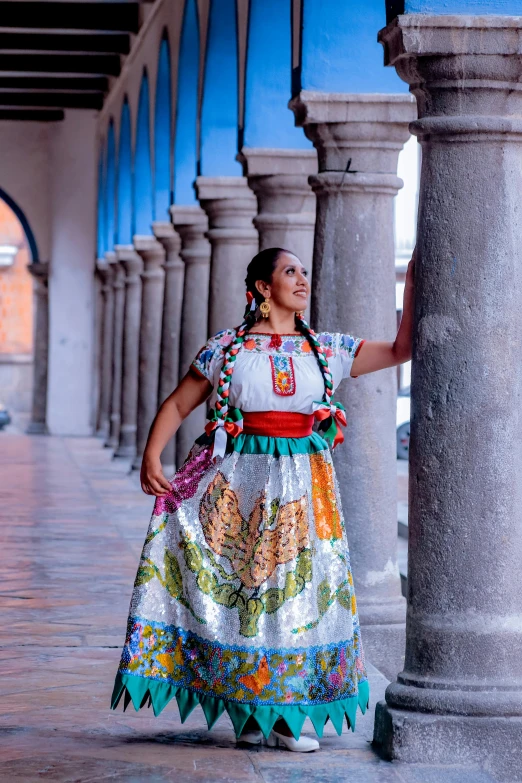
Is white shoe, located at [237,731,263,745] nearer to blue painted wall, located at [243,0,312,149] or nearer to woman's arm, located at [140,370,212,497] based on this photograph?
woman's arm, located at [140,370,212,497]

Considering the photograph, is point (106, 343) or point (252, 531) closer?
point (252, 531)

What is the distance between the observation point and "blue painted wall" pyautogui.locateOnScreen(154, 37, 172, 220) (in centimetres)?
1539

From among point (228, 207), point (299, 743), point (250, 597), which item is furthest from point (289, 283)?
point (228, 207)

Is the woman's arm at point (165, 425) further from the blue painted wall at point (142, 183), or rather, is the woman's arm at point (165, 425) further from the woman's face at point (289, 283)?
the blue painted wall at point (142, 183)

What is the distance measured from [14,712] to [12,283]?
32.0 m

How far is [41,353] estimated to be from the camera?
2400 centimetres

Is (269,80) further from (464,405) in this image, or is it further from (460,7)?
(464,405)

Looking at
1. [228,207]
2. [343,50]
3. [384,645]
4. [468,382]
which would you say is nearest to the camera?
[468,382]

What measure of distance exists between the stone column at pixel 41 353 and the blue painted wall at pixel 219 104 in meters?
12.5

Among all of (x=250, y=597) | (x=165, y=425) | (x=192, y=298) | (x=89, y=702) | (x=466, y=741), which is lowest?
(x=89, y=702)

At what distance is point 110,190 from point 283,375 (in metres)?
17.5

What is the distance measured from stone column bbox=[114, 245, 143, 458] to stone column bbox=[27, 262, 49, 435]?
15.7ft

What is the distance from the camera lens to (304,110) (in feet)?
A: 23.0

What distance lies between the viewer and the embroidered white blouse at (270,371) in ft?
15.1
